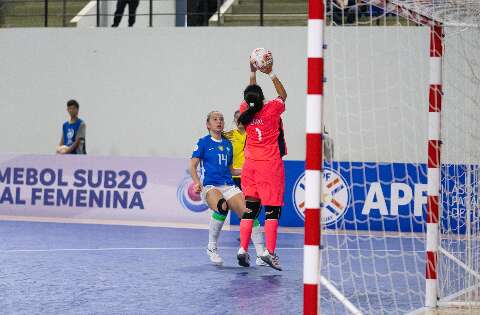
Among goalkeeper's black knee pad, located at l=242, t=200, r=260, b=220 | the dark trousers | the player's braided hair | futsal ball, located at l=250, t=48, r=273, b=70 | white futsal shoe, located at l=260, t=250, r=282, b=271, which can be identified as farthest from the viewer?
the dark trousers

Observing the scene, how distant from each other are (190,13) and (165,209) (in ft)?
15.0

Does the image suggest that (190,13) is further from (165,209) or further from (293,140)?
(165,209)

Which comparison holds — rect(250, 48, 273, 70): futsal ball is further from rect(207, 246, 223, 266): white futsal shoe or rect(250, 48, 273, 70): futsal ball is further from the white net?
rect(207, 246, 223, 266): white futsal shoe

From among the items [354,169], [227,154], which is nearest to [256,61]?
[227,154]

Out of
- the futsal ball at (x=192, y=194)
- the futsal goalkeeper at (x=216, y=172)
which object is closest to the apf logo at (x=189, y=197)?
the futsal ball at (x=192, y=194)

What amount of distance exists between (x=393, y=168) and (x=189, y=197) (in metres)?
3.20

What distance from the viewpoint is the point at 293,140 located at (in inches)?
671

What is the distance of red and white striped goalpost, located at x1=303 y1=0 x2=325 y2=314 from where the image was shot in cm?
537

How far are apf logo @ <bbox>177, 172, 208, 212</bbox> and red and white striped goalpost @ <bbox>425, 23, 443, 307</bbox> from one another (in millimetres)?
7042

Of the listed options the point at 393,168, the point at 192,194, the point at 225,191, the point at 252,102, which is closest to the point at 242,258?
the point at 225,191

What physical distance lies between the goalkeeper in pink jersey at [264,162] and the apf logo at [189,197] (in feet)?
15.8

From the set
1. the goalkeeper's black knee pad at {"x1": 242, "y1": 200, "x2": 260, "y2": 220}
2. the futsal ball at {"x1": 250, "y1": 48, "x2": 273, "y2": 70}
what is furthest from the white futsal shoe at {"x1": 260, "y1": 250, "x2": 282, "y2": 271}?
the futsal ball at {"x1": 250, "y1": 48, "x2": 273, "y2": 70}

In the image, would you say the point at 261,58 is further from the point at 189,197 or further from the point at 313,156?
the point at 189,197

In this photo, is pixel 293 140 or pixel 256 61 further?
pixel 293 140
